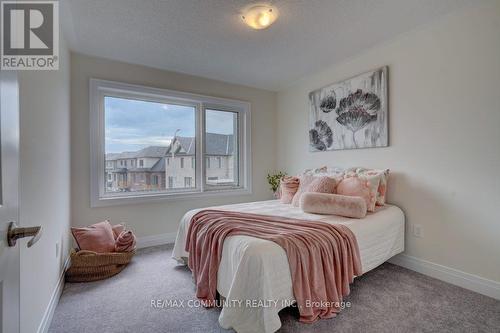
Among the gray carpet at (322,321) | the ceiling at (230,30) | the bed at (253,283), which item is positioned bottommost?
the gray carpet at (322,321)

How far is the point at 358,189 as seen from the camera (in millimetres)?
2422

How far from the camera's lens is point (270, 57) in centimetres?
300

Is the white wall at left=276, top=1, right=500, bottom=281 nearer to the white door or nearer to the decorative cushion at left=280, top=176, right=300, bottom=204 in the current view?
the decorative cushion at left=280, top=176, right=300, bottom=204

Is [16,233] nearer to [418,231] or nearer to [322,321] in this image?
[322,321]

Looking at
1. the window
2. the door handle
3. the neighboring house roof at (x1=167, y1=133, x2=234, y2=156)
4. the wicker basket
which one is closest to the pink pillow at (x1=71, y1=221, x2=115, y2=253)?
the wicker basket

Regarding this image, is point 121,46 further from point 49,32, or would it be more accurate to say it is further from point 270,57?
point 270,57

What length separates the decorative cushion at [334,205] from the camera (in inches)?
85.9

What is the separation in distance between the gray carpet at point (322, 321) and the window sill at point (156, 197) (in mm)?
977

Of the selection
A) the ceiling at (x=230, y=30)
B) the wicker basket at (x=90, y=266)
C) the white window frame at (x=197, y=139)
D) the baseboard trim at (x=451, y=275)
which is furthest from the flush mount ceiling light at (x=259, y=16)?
the baseboard trim at (x=451, y=275)

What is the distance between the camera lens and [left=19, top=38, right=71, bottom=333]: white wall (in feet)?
4.34

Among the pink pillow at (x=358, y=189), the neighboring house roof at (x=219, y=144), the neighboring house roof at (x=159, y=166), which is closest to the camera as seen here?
the pink pillow at (x=358, y=189)

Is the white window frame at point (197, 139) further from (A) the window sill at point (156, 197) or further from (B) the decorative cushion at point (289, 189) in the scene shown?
(B) the decorative cushion at point (289, 189)

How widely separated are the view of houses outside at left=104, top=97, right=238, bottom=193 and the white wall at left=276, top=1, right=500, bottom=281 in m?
2.24

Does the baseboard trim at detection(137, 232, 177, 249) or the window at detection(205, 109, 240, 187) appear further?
the window at detection(205, 109, 240, 187)
